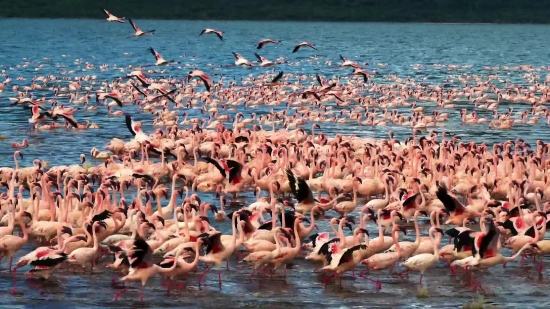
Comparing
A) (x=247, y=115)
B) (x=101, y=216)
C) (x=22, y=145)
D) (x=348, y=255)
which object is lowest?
(x=247, y=115)

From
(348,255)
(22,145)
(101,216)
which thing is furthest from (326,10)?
(348,255)

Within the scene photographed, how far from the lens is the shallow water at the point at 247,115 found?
47.1 ft

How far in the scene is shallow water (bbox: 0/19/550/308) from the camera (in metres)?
14.3

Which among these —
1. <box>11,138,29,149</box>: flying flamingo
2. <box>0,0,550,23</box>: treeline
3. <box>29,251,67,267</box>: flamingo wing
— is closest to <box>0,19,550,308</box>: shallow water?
<box>11,138,29,149</box>: flying flamingo

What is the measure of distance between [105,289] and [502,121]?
75.8 ft

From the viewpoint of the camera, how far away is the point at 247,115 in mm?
38938

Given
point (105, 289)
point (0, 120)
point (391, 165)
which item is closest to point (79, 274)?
point (105, 289)

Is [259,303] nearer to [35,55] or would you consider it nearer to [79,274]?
[79,274]

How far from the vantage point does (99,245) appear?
16.3 m

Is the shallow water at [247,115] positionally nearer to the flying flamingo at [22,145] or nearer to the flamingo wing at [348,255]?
the flying flamingo at [22,145]

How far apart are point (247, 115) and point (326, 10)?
404 ft

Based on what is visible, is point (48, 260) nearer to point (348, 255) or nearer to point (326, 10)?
point (348, 255)

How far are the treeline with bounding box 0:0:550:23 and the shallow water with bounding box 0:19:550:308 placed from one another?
42489 mm

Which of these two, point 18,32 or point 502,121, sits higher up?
point 502,121
